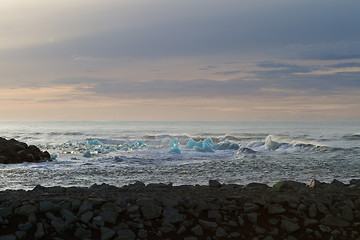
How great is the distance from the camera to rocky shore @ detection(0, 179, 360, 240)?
6.19m

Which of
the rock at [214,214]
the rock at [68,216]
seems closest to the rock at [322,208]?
the rock at [214,214]

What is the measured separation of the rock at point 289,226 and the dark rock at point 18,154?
16.4m

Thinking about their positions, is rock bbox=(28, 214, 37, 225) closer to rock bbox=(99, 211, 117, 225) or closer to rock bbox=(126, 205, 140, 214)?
rock bbox=(99, 211, 117, 225)

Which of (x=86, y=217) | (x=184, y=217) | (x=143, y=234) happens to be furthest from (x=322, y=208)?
(x=86, y=217)

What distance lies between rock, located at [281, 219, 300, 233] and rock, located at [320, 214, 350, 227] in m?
0.51

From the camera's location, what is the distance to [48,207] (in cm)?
648

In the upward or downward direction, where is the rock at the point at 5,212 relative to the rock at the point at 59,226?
upward

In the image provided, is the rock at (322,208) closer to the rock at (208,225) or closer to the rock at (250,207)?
the rock at (250,207)

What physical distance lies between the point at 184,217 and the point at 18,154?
16.0 meters

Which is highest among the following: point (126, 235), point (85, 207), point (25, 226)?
point (85, 207)

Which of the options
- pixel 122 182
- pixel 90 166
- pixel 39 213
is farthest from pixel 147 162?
pixel 39 213

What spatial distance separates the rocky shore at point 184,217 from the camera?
20.3 ft

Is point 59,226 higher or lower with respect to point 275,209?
lower

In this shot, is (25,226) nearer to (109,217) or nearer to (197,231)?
(109,217)
